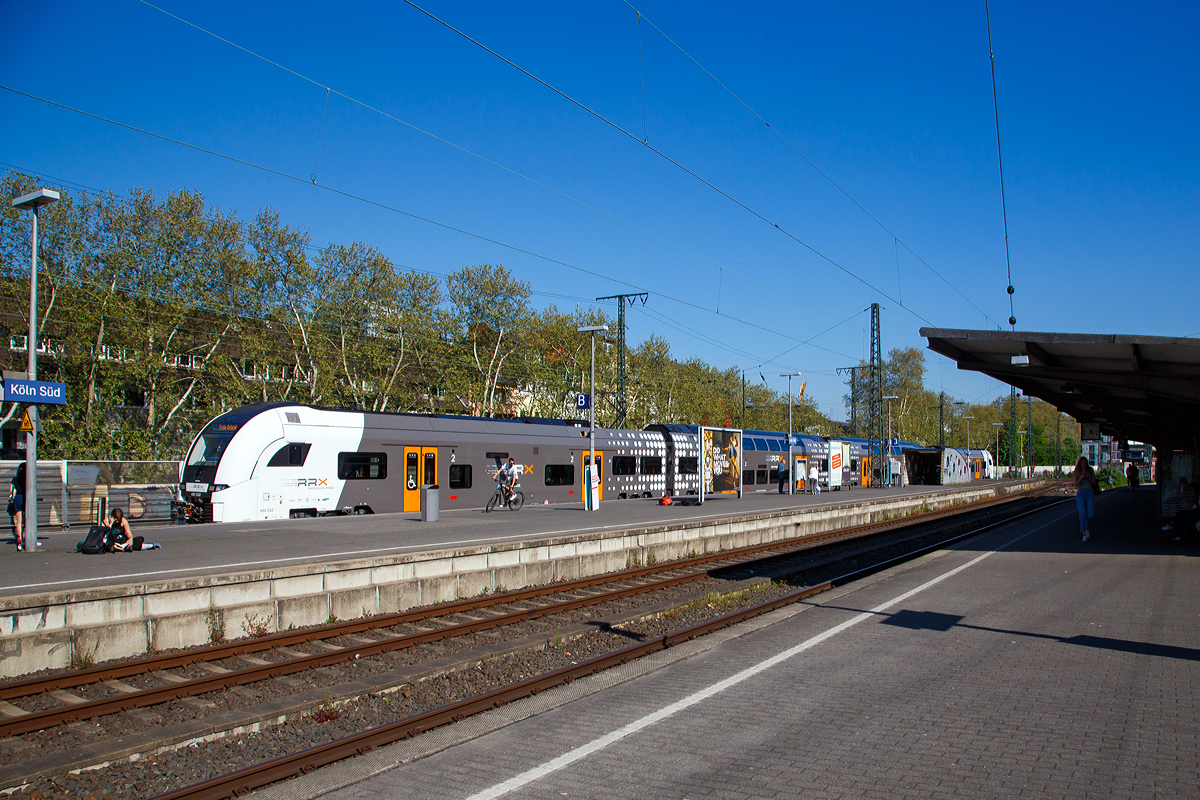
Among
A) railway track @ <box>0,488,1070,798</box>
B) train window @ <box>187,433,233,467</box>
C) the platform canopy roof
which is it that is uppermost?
the platform canopy roof

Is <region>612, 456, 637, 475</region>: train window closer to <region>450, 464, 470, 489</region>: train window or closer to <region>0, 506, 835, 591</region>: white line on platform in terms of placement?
<region>450, 464, 470, 489</region>: train window

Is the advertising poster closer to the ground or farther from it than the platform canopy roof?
closer to the ground

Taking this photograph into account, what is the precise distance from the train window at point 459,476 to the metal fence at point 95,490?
746cm

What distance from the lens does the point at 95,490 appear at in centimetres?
2128

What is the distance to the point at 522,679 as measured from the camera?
7.52m

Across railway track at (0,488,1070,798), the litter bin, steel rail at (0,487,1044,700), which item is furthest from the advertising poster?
railway track at (0,488,1070,798)

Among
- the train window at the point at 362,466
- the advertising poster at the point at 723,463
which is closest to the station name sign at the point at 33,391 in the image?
the train window at the point at 362,466

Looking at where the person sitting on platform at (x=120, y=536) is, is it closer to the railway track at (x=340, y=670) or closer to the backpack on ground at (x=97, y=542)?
the backpack on ground at (x=97, y=542)

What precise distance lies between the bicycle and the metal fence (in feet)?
28.5

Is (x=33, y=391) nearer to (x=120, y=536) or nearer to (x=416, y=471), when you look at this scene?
(x=120, y=536)

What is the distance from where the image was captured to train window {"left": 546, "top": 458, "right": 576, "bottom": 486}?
27.4 metres

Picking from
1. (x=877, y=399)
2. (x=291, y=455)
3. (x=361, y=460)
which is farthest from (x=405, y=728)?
(x=877, y=399)

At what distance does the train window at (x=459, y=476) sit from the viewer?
24.0 metres

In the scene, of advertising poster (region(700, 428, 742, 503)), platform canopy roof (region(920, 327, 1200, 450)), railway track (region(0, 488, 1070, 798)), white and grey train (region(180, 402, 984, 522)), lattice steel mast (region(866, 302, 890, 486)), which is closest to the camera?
railway track (region(0, 488, 1070, 798))
